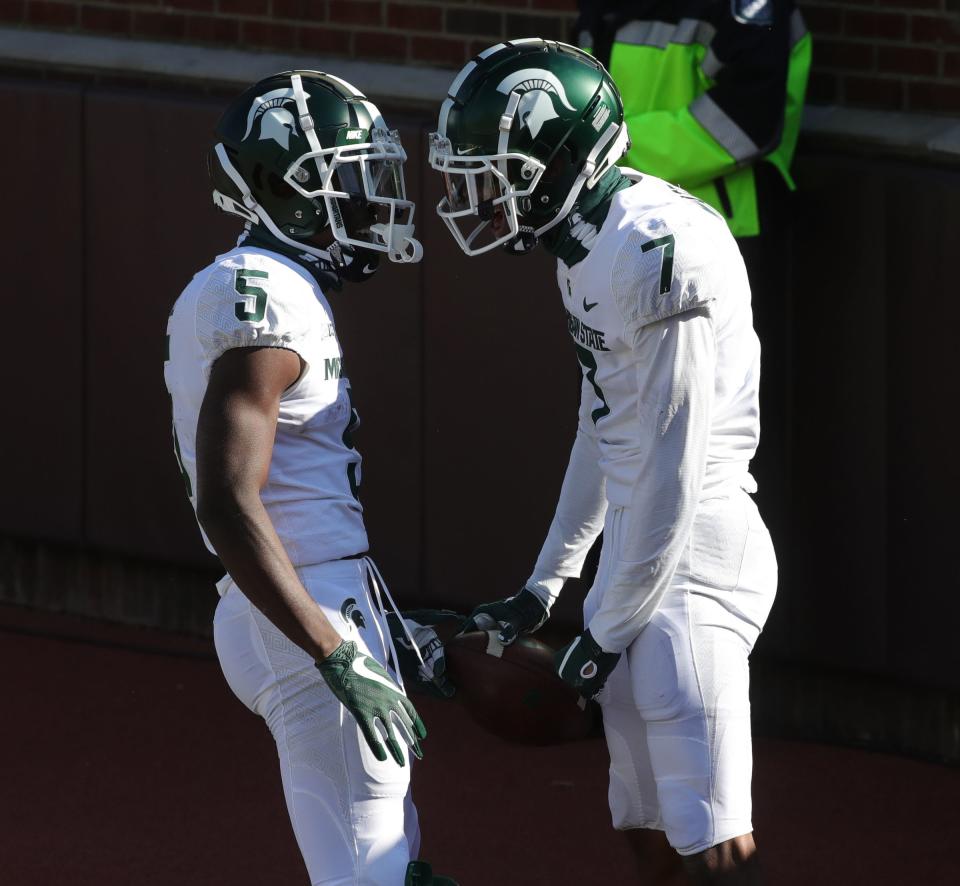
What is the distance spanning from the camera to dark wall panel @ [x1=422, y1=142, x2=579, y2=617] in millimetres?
5758

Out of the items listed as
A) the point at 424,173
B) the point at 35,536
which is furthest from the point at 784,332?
the point at 35,536

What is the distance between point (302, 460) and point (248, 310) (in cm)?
31

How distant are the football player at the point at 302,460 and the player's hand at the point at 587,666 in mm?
295

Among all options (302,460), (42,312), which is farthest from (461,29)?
(302,460)

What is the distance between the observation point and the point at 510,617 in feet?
12.4

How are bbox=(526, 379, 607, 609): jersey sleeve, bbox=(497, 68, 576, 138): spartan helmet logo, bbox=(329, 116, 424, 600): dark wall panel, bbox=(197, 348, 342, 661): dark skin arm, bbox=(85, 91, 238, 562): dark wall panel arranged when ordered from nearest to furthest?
bbox=(197, 348, 342, 661): dark skin arm < bbox=(497, 68, 576, 138): spartan helmet logo < bbox=(526, 379, 607, 609): jersey sleeve < bbox=(329, 116, 424, 600): dark wall panel < bbox=(85, 91, 238, 562): dark wall panel

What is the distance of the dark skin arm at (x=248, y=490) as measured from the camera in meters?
3.16

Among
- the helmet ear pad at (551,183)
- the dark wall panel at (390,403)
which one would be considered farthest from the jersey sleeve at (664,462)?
the dark wall panel at (390,403)

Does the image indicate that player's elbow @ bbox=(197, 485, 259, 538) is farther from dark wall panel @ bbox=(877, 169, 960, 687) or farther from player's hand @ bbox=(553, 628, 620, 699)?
dark wall panel @ bbox=(877, 169, 960, 687)

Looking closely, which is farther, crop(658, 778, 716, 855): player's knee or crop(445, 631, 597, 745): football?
crop(445, 631, 597, 745): football

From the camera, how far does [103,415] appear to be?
21.8 ft

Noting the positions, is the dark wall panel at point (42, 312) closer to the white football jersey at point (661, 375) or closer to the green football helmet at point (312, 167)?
the green football helmet at point (312, 167)

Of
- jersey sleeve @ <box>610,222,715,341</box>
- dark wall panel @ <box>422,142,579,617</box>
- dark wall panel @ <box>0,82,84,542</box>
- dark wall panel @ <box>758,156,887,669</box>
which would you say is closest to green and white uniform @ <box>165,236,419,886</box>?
jersey sleeve @ <box>610,222,715,341</box>

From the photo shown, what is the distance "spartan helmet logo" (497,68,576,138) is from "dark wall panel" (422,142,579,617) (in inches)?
87.7
